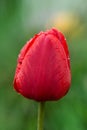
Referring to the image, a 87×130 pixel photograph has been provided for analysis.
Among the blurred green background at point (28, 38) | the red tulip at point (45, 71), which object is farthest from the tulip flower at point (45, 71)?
the blurred green background at point (28, 38)

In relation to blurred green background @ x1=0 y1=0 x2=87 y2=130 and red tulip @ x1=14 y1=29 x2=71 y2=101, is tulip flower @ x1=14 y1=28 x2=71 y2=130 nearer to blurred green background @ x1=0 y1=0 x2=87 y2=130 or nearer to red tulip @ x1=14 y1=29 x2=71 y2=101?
red tulip @ x1=14 y1=29 x2=71 y2=101

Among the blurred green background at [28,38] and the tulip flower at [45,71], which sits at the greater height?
the blurred green background at [28,38]

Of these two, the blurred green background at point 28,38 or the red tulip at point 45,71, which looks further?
the blurred green background at point 28,38

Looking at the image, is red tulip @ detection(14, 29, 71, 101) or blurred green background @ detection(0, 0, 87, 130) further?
blurred green background @ detection(0, 0, 87, 130)

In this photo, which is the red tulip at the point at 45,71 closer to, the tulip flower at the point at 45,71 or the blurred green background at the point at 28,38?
the tulip flower at the point at 45,71

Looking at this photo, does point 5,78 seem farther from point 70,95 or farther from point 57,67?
point 57,67

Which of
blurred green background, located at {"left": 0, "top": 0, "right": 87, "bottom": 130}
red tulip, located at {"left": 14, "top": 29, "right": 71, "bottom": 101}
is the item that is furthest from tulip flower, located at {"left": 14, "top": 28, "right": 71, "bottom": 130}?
blurred green background, located at {"left": 0, "top": 0, "right": 87, "bottom": 130}
